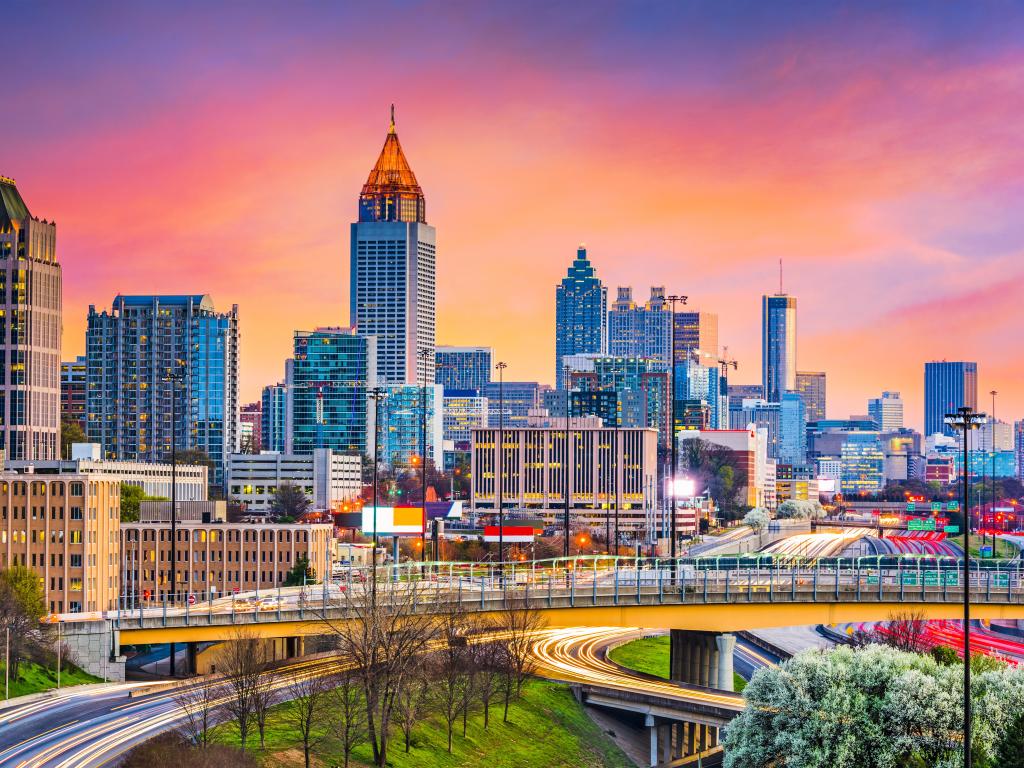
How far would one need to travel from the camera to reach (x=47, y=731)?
2438 inches

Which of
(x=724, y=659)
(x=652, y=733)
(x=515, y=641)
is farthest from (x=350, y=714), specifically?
(x=724, y=659)

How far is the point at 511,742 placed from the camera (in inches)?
3275

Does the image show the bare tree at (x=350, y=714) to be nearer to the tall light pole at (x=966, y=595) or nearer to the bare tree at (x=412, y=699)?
the bare tree at (x=412, y=699)

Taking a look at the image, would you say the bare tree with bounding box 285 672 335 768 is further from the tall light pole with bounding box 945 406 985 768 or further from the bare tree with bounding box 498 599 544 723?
the tall light pole with bounding box 945 406 985 768

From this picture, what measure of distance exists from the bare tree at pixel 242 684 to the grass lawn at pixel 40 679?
9.67 metres

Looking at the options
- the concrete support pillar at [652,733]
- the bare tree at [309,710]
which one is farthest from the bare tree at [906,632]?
the bare tree at [309,710]

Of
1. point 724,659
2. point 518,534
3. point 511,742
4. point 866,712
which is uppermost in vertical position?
point 866,712

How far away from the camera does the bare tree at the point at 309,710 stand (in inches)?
2477

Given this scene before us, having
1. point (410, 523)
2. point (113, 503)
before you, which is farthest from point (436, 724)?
point (113, 503)

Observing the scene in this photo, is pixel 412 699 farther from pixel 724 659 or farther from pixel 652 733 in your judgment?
pixel 724 659

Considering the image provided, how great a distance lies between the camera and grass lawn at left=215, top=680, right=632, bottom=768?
6588 cm

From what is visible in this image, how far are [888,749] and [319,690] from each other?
23778 mm

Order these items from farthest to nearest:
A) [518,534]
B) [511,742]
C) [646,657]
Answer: [518,534] → [646,657] → [511,742]

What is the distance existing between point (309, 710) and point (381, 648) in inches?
322
